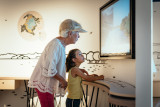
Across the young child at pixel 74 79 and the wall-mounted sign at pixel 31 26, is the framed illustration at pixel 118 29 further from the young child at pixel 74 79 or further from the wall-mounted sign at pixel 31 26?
the wall-mounted sign at pixel 31 26

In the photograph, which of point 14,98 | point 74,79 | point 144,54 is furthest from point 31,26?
point 144,54

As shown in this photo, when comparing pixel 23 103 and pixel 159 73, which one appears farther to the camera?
pixel 23 103

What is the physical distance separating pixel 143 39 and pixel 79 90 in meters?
1.42

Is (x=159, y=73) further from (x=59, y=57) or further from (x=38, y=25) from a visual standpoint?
(x=38, y=25)

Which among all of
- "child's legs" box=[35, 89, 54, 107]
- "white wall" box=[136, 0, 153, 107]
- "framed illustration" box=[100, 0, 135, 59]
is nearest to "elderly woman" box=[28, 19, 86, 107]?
"child's legs" box=[35, 89, 54, 107]

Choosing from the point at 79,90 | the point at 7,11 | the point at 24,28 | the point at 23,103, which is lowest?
the point at 23,103

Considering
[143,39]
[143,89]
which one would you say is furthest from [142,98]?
[143,39]

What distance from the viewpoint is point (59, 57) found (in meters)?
1.92

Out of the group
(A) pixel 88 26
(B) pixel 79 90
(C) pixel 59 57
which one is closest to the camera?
(C) pixel 59 57

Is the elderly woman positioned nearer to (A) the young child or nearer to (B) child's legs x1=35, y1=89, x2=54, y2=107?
(B) child's legs x1=35, y1=89, x2=54, y2=107

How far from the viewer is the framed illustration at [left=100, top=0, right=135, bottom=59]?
1.99 metres

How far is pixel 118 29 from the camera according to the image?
238cm

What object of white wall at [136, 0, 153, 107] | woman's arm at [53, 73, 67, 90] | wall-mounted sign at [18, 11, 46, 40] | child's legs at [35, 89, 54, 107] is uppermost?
wall-mounted sign at [18, 11, 46, 40]

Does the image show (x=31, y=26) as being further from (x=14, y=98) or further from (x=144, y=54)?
(x=144, y=54)
